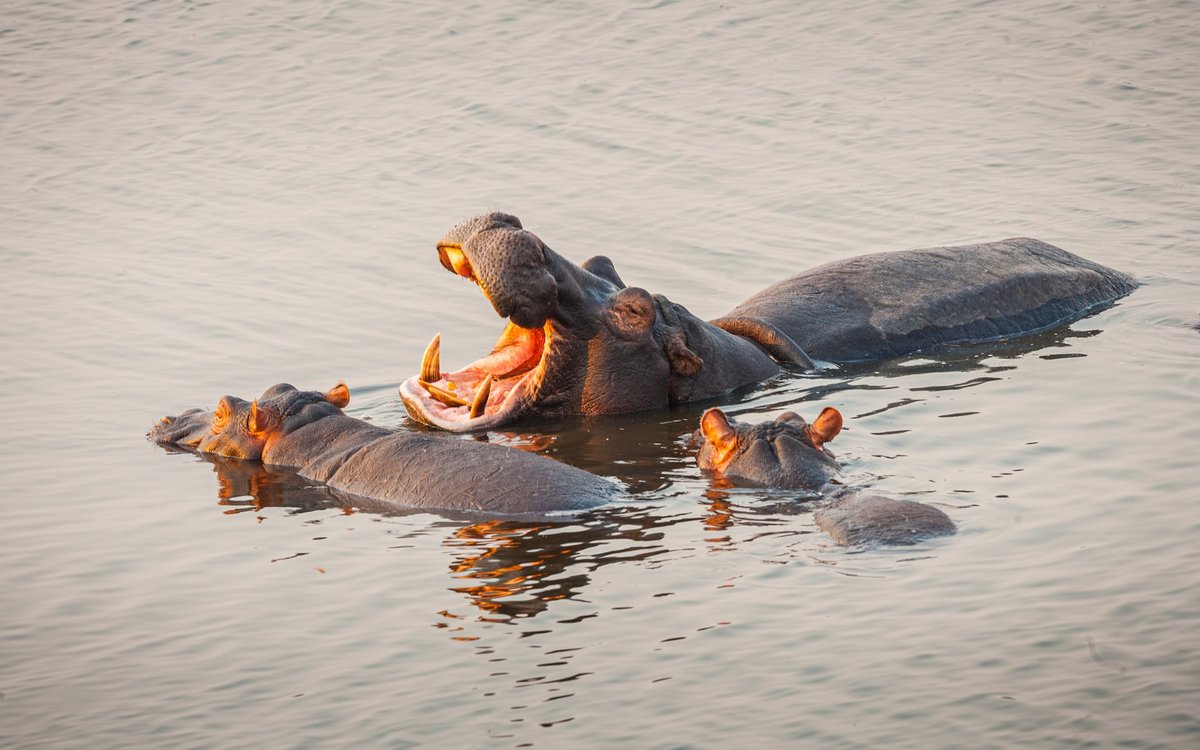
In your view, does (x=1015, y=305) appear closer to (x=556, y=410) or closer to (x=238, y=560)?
(x=556, y=410)

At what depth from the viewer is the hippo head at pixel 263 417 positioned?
998cm

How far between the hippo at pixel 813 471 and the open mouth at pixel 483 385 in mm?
1693

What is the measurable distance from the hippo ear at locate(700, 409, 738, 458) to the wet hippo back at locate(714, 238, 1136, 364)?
2.83m

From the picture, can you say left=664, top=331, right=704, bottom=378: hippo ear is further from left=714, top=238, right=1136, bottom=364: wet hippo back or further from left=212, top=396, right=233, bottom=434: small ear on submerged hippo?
left=212, top=396, right=233, bottom=434: small ear on submerged hippo

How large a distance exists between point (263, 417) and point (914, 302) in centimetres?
478

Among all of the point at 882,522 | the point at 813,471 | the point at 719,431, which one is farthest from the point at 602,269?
the point at 882,522

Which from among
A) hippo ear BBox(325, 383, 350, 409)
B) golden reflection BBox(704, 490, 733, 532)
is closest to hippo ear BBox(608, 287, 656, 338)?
hippo ear BBox(325, 383, 350, 409)

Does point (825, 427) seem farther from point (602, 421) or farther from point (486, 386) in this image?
point (486, 386)

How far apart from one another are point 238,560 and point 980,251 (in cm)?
658

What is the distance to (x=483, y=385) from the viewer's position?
10805 millimetres

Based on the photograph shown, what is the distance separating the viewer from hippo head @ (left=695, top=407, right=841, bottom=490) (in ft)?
28.7

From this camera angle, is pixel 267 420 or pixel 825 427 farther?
pixel 267 420

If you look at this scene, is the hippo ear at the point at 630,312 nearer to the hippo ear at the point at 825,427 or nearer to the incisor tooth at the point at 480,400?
the incisor tooth at the point at 480,400

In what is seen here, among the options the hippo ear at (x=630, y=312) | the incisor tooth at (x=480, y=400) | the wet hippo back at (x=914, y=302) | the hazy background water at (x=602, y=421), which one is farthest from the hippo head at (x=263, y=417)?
the wet hippo back at (x=914, y=302)
